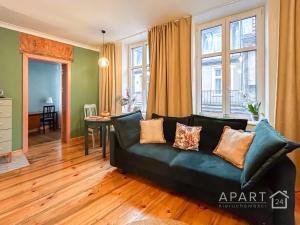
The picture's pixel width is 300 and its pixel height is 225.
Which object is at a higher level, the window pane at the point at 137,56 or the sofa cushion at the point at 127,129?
the window pane at the point at 137,56

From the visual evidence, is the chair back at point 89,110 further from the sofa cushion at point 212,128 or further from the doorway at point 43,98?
the sofa cushion at point 212,128

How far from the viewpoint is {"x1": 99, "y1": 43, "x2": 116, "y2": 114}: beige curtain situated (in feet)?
14.7

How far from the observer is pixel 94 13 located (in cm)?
294

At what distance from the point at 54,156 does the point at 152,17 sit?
127 inches

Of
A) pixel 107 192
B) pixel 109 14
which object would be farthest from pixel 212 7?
pixel 107 192

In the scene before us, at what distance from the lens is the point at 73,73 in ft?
14.5

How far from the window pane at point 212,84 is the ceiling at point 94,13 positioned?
0.88m

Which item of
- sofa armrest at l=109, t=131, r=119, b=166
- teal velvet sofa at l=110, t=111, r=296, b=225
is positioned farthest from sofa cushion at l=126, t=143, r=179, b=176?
sofa armrest at l=109, t=131, r=119, b=166

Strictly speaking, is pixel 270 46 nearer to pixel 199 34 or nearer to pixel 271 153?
pixel 199 34

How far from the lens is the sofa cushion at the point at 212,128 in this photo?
7.85ft

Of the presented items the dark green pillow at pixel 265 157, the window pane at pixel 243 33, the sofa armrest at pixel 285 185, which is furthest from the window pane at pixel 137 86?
the sofa armrest at pixel 285 185

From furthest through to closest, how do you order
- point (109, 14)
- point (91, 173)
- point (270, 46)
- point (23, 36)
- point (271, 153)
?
point (23, 36) < point (109, 14) < point (91, 173) < point (270, 46) < point (271, 153)

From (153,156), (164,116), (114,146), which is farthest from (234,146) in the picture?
(114,146)

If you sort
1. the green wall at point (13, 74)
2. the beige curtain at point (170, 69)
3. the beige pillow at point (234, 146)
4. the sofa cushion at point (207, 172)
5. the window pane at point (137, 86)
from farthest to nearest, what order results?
1. the window pane at point (137, 86)
2. the green wall at point (13, 74)
3. the beige curtain at point (170, 69)
4. the beige pillow at point (234, 146)
5. the sofa cushion at point (207, 172)
